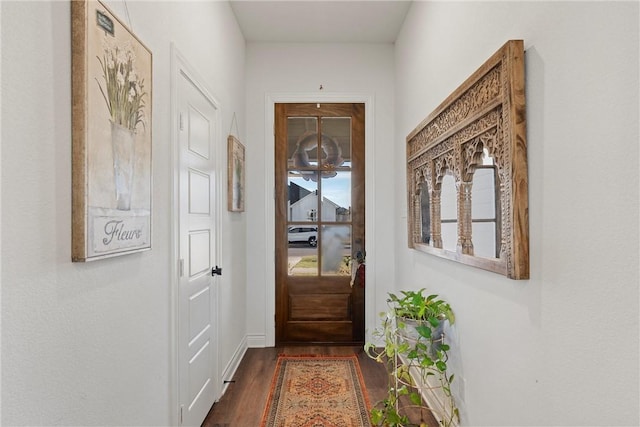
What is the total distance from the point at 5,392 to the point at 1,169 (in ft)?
1.55

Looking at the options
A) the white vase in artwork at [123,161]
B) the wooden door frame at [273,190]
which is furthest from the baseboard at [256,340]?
the white vase in artwork at [123,161]

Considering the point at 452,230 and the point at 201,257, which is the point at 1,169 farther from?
the point at 452,230

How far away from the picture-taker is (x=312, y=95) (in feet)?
→ 11.2

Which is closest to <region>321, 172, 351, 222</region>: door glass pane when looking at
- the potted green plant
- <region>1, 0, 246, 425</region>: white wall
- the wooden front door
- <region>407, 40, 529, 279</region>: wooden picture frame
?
the wooden front door

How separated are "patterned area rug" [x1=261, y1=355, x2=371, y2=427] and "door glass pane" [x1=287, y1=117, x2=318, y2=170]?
5.62ft

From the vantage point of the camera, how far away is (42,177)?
90 centimetres

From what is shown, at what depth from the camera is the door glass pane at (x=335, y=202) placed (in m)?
3.47

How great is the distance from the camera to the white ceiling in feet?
9.26

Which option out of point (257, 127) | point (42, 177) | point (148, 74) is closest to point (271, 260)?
point (257, 127)

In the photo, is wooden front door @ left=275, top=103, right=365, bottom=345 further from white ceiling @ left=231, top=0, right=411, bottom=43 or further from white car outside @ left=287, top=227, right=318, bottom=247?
white ceiling @ left=231, top=0, right=411, bottom=43

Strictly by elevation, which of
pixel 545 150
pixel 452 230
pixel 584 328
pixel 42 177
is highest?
pixel 545 150

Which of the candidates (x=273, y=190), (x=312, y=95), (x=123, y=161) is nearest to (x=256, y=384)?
(x=273, y=190)

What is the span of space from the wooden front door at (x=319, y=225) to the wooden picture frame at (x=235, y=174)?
49cm

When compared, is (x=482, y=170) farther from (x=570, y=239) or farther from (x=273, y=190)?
(x=273, y=190)
